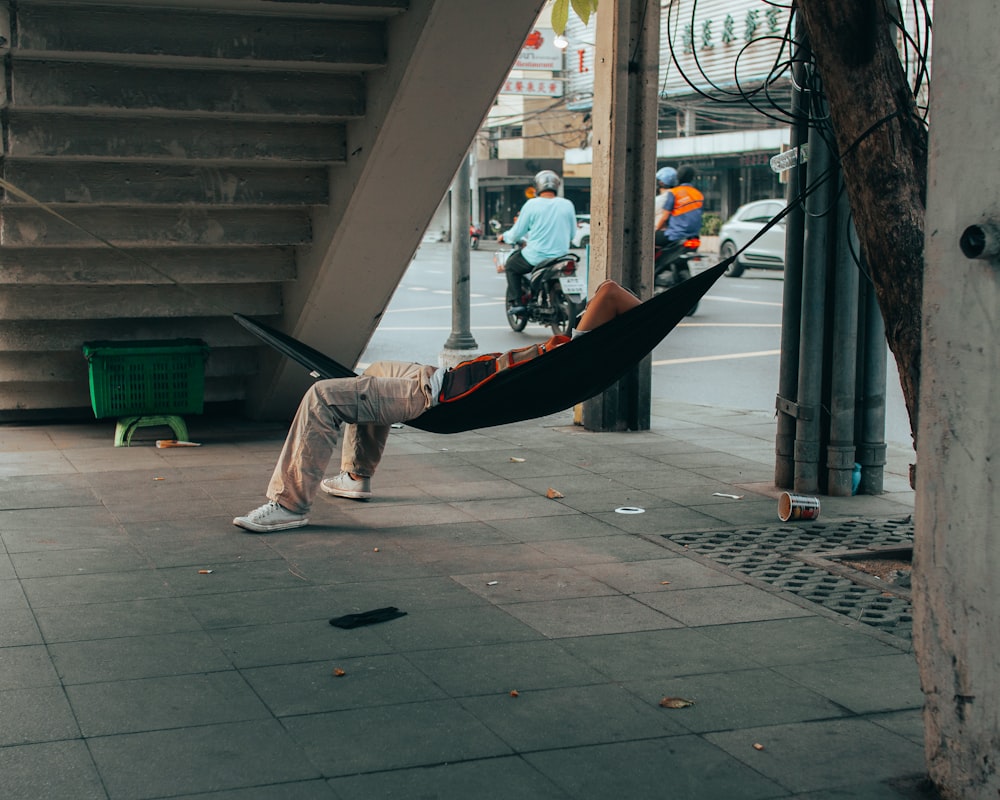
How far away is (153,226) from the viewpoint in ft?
26.3

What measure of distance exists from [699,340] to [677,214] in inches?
69.1

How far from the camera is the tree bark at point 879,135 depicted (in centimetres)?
439

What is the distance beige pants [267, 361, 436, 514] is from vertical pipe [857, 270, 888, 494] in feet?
8.12

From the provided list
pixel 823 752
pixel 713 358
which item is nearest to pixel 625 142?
pixel 713 358

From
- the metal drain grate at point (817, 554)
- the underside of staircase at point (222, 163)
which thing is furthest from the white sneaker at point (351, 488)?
the metal drain grate at point (817, 554)

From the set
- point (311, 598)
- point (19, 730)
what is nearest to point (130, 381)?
point (311, 598)

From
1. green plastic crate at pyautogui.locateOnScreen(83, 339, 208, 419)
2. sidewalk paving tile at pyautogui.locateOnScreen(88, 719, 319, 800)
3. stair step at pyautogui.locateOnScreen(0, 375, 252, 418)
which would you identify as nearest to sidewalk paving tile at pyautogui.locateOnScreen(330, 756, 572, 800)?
sidewalk paving tile at pyautogui.locateOnScreen(88, 719, 319, 800)

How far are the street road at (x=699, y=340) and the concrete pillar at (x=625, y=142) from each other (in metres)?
2.35

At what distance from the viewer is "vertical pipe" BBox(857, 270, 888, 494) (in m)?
7.19

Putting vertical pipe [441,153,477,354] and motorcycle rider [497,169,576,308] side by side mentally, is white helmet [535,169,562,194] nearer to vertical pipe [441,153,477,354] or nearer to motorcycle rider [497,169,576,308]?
motorcycle rider [497,169,576,308]

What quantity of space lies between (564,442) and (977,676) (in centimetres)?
572

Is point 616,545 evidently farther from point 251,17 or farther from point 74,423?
point 74,423

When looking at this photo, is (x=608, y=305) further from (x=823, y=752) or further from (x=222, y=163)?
(x=222, y=163)

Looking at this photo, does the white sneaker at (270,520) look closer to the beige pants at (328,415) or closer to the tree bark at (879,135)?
the beige pants at (328,415)
